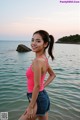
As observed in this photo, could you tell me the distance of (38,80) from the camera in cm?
363

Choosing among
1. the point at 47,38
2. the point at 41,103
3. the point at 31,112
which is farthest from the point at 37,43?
the point at 31,112

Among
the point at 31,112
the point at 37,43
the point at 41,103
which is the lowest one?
the point at 31,112

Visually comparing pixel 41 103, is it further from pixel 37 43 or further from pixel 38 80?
pixel 37 43

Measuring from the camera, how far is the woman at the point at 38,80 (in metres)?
3.66

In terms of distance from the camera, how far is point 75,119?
6.65 metres

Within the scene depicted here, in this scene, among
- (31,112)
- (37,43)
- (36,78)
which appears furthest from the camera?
(37,43)

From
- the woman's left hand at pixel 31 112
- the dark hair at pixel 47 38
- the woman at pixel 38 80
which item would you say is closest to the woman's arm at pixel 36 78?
the woman at pixel 38 80

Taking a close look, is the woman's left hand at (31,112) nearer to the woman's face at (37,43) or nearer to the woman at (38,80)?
the woman at (38,80)

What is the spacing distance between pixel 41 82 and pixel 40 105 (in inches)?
14.3

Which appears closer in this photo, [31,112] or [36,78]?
[36,78]

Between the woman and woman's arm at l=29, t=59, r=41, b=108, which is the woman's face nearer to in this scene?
the woman

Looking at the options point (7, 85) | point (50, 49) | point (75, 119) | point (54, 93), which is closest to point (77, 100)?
point (54, 93)

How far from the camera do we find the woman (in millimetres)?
3656

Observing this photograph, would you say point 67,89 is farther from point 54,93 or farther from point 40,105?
point 40,105
